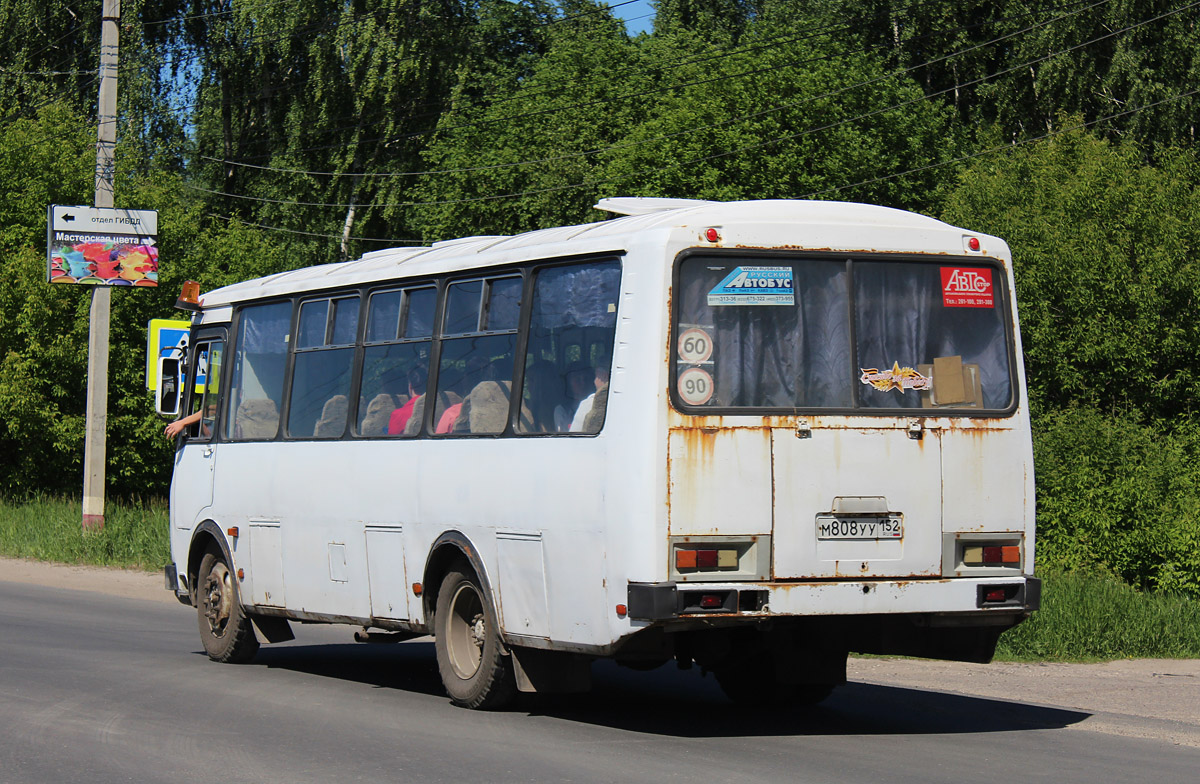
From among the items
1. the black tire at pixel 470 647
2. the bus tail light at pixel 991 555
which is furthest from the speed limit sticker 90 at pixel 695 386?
the black tire at pixel 470 647

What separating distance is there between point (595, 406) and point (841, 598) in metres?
1.70

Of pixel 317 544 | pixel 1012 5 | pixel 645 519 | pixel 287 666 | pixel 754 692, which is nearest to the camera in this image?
pixel 645 519

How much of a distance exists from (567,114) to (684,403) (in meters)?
41.6

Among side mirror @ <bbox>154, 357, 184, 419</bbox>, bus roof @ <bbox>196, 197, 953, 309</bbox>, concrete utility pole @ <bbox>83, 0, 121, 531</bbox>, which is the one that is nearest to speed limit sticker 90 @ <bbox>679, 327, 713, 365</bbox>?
bus roof @ <bbox>196, 197, 953, 309</bbox>

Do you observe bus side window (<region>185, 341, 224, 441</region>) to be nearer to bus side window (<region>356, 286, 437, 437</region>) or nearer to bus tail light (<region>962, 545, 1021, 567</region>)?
bus side window (<region>356, 286, 437, 437</region>)

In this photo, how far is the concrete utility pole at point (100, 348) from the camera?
2736cm

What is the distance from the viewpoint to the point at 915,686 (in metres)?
12.1

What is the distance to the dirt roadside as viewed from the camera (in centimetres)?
1033

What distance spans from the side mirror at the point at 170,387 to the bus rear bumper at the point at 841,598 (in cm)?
707

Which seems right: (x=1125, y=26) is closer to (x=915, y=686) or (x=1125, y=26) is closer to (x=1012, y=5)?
(x=1012, y=5)

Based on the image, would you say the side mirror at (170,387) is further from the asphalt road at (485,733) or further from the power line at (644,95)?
the power line at (644,95)

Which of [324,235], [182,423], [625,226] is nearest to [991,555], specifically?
[625,226]

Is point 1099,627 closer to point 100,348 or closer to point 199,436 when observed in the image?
point 199,436

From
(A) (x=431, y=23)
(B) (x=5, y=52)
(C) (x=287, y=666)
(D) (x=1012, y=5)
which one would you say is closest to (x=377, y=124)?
(A) (x=431, y=23)
